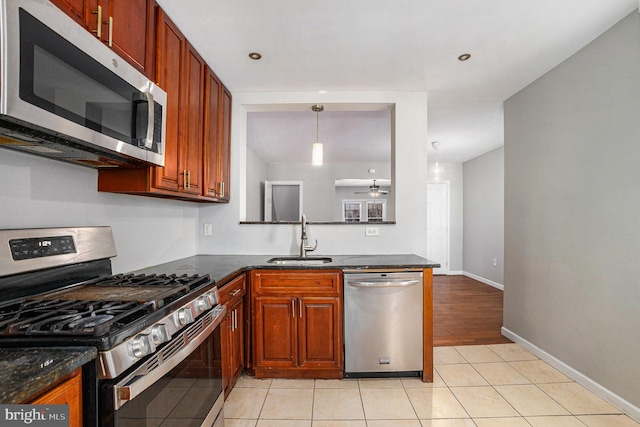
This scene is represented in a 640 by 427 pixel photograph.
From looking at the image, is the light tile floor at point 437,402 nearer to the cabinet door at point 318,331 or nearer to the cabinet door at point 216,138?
the cabinet door at point 318,331

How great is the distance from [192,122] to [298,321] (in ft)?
5.38

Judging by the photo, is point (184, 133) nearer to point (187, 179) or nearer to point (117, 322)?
point (187, 179)

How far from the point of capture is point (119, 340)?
0.89 metres

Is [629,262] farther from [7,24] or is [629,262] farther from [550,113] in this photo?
[7,24]

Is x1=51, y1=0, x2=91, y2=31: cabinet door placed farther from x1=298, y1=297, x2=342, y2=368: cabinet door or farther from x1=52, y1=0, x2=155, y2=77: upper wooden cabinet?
x1=298, y1=297, x2=342, y2=368: cabinet door

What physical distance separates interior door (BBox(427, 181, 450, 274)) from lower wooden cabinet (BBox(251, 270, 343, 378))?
4620 mm

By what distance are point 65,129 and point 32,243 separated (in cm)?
60

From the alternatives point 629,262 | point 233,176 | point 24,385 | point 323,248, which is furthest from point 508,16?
point 24,385

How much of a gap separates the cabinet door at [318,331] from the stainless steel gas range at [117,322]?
745 millimetres

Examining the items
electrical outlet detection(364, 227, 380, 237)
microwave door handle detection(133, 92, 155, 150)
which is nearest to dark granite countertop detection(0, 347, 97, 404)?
microwave door handle detection(133, 92, 155, 150)

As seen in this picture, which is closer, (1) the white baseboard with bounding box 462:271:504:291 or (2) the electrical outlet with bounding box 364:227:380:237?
(2) the electrical outlet with bounding box 364:227:380:237

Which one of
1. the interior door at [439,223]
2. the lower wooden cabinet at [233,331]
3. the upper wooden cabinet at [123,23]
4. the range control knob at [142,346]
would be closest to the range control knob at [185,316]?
the range control knob at [142,346]

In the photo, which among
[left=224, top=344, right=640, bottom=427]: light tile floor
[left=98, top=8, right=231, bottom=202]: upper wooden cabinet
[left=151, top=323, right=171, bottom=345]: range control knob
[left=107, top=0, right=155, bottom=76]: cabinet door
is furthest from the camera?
[left=224, top=344, right=640, bottom=427]: light tile floor

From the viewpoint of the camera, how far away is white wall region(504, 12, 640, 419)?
1.85m
